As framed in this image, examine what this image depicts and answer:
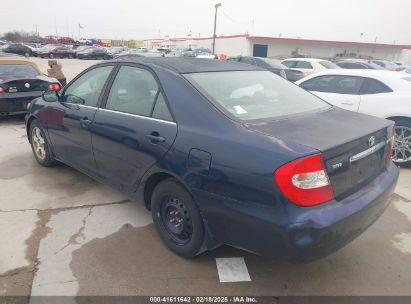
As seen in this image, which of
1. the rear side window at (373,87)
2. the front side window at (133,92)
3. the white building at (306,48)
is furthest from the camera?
the white building at (306,48)

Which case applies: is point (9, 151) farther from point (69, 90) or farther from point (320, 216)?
point (320, 216)

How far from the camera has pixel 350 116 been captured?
10.0ft

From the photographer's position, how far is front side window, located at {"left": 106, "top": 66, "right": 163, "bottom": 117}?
311cm

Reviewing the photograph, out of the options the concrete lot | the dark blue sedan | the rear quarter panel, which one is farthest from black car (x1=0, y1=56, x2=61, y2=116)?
the rear quarter panel

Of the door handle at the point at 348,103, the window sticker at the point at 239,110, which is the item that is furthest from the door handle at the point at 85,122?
the door handle at the point at 348,103

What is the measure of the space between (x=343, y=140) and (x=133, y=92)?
1925mm

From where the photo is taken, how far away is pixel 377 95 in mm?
5762

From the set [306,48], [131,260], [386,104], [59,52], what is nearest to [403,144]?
[386,104]

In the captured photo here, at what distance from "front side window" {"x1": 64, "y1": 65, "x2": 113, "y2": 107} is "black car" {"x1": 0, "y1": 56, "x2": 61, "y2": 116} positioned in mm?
3598

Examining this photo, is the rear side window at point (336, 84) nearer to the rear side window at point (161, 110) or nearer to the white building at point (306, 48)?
the rear side window at point (161, 110)

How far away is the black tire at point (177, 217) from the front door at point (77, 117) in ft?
3.69

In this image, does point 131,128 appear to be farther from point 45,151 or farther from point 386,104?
point 386,104

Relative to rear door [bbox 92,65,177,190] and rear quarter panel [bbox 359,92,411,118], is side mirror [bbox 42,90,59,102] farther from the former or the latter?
rear quarter panel [bbox 359,92,411,118]

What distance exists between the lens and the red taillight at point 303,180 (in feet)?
7.04
